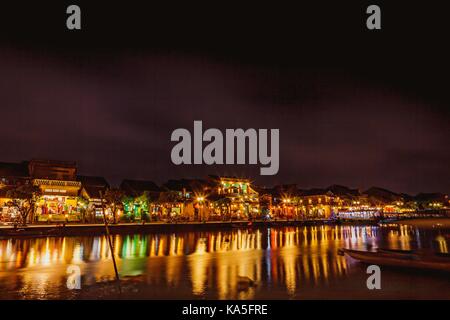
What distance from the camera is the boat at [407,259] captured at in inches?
894

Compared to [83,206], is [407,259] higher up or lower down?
lower down

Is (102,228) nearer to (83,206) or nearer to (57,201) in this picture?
(83,206)

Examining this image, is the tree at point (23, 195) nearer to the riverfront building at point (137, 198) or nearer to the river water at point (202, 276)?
the riverfront building at point (137, 198)

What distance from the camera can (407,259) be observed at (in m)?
24.1

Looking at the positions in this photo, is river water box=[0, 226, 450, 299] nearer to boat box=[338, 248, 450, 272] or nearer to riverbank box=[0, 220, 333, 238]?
boat box=[338, 248, 450, 272]

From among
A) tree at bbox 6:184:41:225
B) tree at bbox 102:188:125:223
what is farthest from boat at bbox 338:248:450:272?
tree at bbox 102:188:125:223

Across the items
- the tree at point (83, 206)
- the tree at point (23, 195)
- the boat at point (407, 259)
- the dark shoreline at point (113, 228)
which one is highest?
the tree at point (23, 195)

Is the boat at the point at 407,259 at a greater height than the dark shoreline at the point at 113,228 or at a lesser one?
greater

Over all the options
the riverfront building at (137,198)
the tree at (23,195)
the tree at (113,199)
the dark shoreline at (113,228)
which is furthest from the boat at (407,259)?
the tree at (113,199)

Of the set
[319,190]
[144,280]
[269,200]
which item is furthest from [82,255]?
[319,190]

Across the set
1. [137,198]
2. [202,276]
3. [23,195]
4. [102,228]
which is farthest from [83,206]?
[202,276]
